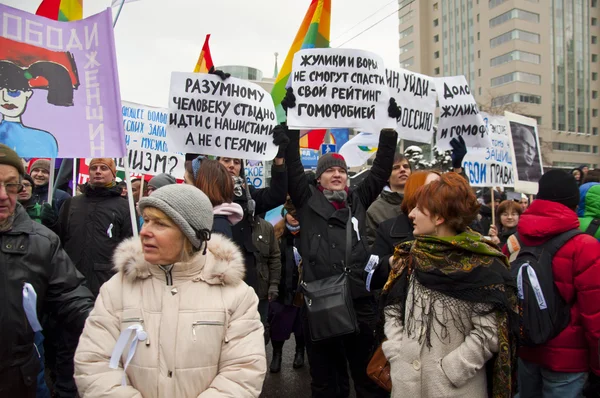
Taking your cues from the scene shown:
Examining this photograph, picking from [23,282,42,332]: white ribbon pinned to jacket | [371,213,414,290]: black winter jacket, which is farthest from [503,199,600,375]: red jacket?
[23,282,42,332]: white ribbon pinned to jacket

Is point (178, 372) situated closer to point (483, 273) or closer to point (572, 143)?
point (483, 273)

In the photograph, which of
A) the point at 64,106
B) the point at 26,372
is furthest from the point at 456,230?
the point at 64,106

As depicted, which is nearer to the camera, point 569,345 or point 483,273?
point 483,273

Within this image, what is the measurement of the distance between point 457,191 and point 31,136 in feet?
9.20

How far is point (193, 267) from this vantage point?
82.6 inches

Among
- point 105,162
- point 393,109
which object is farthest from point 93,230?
point 393,109

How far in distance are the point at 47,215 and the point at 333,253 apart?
2353 millimetres

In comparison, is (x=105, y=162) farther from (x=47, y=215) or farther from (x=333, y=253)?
(x=333, y=253)

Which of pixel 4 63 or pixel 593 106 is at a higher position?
pixel 593 106

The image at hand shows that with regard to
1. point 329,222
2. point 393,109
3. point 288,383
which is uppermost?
point 393,109

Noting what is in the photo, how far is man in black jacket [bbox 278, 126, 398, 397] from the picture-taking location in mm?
3414

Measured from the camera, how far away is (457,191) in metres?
2.63

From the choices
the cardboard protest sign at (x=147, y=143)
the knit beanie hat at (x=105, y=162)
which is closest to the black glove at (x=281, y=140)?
the knit beanie hat at (x=105, y=162)

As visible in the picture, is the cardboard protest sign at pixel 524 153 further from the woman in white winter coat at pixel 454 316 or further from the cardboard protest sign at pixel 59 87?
the cardboard protest sign at pixel 59 87
